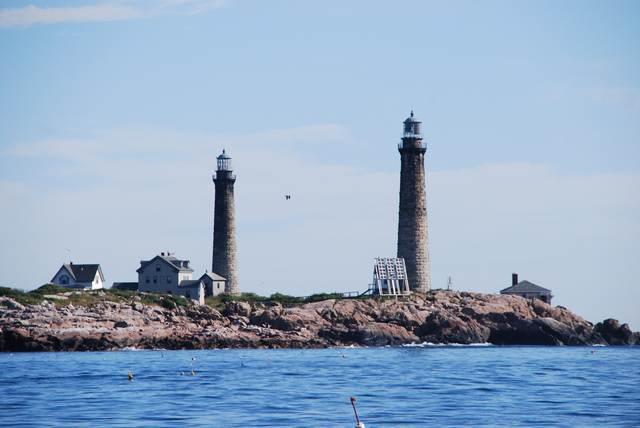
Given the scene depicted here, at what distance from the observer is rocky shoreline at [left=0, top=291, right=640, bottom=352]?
9894cm

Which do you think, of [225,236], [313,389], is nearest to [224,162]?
[225,236]

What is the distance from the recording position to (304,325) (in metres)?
109

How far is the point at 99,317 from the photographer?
102062mm

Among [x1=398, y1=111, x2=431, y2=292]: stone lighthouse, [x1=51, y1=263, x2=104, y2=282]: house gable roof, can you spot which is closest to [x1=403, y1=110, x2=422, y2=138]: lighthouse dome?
[x1=398, y1=111, x2=431, y2=292]: stone lighthouse

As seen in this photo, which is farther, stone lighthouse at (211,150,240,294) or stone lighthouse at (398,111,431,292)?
stone lighthouse at (211,150,240,294)

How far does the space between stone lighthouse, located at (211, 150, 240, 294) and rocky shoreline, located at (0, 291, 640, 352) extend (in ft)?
34.7

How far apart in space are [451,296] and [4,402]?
7029 centimetres

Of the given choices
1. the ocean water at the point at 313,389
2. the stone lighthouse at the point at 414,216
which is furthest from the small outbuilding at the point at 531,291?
the ocean water at the point at 313,389

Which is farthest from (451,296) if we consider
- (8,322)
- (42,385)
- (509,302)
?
(42,385)

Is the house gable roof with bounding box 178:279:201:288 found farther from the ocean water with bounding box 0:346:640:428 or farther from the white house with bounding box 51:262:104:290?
the ocean water with bounding box 0:346:640:428

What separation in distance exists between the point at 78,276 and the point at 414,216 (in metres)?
40.8

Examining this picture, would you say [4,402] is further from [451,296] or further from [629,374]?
[451,296]

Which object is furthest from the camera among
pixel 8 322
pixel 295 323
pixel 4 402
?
pixel 295 323

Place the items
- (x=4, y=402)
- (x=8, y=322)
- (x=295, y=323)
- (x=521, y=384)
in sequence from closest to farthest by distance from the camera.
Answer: (x=4, y=402) < (x=521, y=384) < (x=8, y=322) < (x=295, y=323)
